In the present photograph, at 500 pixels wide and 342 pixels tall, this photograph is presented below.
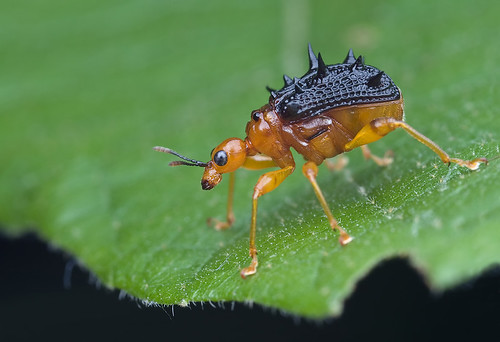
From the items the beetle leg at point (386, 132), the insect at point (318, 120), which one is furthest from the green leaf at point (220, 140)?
the insect at point (318, 120)

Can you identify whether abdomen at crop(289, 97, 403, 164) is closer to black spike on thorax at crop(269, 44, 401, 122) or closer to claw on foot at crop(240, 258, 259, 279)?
black spike on thorax at crop(269, 44, 401, 122)

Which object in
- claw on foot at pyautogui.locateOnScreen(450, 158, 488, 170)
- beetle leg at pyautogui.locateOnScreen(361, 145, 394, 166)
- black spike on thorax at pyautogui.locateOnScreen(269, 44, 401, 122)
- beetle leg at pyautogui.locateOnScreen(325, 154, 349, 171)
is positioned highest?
black spike on thorax at pyautogui.locateOnScreen(269, 44, 401, 122)

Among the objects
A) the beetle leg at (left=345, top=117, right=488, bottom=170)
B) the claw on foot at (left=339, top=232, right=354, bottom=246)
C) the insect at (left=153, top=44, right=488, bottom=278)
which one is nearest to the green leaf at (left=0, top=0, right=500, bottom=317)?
the claw on foot at (left=339, top=232, right=354, bottom=246)

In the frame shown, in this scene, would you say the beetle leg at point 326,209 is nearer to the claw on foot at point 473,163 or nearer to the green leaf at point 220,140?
the green leaf at point 220,140

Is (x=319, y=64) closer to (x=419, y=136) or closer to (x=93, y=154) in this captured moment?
(x=419, y=136)

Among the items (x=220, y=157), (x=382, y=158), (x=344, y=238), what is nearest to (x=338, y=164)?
(x=382, y=158)

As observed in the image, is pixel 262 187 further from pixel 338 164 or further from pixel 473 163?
pixel 473 163

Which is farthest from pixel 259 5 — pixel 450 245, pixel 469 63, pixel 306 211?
pixel 450 245
